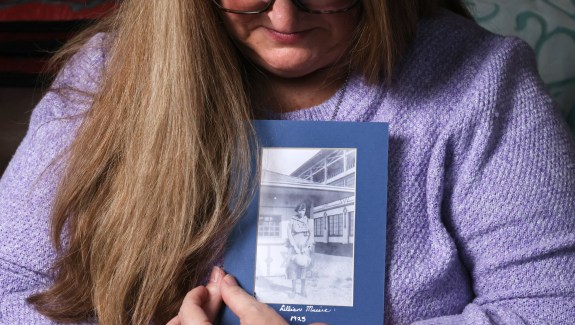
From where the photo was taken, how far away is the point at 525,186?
94 cm

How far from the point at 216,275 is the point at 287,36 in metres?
0.29

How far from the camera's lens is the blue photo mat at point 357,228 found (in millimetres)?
918

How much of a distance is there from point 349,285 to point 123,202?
29cm

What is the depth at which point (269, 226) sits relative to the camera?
932 millimetres

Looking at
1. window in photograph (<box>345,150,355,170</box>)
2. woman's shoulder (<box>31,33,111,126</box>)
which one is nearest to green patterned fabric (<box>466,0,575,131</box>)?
window in photograph (<box>345,150,355,170</box>)

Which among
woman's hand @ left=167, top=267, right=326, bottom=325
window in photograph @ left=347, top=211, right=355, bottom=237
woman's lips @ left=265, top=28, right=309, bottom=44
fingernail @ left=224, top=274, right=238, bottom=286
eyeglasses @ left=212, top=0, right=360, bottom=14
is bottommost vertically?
woman's hand @ left=167, top=267, right=326, bottom=325

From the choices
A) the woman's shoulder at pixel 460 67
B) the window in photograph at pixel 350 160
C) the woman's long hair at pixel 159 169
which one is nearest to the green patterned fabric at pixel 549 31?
the woman's shoulder at pixel 460 67

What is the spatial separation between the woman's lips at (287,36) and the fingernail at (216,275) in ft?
0.91

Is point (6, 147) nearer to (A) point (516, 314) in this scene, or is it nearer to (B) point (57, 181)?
(B) point (57, 181)

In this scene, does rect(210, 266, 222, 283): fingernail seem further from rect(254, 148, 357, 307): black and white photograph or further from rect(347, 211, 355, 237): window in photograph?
rect(347, 211, 355, 237): window in photograph

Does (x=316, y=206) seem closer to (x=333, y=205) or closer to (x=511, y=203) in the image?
(x=333, y=205)

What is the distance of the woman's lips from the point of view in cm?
93

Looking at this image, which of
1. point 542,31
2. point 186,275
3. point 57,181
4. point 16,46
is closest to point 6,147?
point 16,46

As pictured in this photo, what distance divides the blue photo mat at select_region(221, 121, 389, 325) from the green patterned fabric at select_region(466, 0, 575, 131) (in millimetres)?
479
